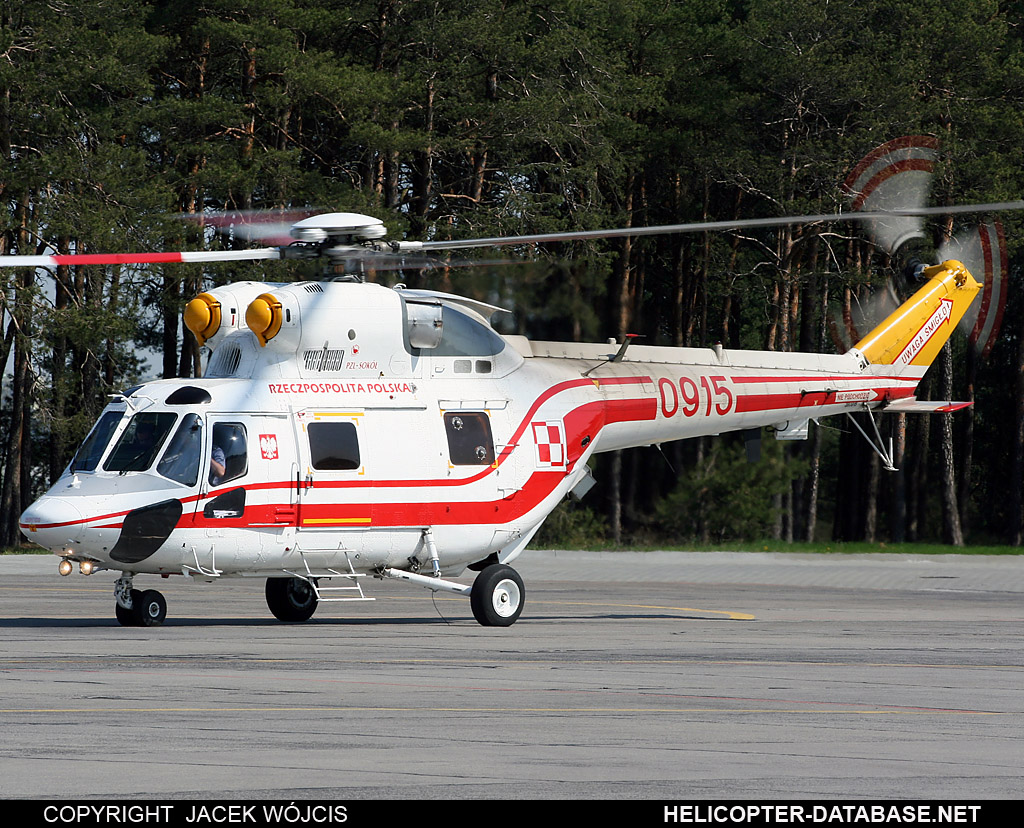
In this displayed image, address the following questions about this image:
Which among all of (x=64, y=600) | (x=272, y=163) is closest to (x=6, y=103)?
(x=272, y=163)

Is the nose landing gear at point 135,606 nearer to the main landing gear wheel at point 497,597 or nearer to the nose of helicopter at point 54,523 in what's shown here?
the nose of helicopter at point 54,523

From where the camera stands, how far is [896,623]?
17.2 m

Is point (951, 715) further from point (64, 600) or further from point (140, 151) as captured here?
point (140, 151)

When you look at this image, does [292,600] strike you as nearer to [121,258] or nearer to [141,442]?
[141,442]

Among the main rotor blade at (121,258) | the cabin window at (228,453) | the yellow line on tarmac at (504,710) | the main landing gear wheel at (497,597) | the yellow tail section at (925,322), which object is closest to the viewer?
the yellow line on tarmac at (504,710)

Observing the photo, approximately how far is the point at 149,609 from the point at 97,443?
190 cm

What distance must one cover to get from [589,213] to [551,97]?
308 centimetres

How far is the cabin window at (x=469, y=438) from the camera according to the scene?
1623 cm

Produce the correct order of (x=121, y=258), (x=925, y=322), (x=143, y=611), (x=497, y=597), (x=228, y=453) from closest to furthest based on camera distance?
(x=121, y=258) → (x=228, y=453) → (x=143, y=611) → (x=497, y=597) → (x=925, y=322)

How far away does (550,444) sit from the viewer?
16.9m

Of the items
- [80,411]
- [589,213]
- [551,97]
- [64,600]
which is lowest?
[64,600]

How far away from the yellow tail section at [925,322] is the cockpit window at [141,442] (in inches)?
393

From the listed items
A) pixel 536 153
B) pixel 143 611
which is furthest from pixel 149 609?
pixel 536 153

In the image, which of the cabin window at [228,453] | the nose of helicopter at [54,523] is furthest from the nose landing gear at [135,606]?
the cabin window at [228,453]
